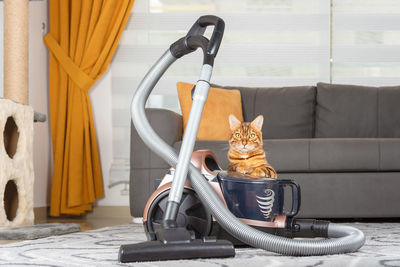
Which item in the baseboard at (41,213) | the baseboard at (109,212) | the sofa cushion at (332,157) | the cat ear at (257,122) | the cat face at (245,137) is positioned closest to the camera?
the cat face at (245,137)

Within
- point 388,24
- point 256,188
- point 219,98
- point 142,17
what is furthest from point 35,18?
point 256,188

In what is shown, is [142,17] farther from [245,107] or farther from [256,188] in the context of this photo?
[256,188]

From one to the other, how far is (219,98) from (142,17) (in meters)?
1.08

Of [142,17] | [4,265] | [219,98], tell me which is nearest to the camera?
[4,265]

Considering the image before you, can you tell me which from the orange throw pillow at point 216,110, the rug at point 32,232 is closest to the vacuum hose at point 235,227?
the rug at point 32,232

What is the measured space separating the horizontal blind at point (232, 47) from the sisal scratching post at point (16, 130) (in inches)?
41.0

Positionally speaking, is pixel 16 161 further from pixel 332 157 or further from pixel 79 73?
pixel 332 157

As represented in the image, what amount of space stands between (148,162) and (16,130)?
2.24 feet

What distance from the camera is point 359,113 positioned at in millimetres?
3359

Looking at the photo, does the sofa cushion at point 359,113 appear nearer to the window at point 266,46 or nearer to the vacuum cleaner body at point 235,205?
the window at point 266,46

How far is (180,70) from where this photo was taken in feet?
12.9

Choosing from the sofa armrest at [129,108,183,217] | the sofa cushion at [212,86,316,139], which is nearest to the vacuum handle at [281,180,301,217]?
the sofa armrest at [129,108,183,217]

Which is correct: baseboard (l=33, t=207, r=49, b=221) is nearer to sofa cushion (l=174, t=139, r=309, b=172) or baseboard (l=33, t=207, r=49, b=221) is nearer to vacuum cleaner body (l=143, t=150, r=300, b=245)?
sofa cushion (l=174, t=139, r=309, b=172)

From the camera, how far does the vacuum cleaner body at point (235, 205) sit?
61.6 inches
